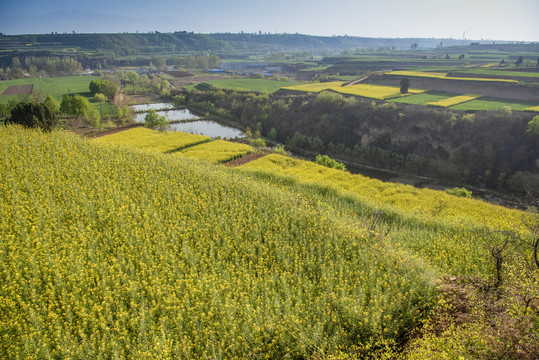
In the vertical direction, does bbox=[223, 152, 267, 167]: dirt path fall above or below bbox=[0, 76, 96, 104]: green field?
below

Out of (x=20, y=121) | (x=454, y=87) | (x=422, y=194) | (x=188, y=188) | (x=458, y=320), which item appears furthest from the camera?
(x=454, y=87)

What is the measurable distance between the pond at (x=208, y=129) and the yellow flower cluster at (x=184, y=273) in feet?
92.7

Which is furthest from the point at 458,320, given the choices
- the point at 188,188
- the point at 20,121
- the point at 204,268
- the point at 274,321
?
the point at 20,121

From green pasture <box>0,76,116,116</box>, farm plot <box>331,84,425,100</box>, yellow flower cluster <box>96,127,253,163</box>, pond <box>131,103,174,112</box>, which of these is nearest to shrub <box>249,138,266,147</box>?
yellow flower cluster <box>96,127,253,163</box>

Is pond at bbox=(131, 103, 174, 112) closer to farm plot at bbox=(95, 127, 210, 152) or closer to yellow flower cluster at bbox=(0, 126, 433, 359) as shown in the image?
farm plot at bbox=(95, 127, 210, 152)

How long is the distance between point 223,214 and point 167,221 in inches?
88.9

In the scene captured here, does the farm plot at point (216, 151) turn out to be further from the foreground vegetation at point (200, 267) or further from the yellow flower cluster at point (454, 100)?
the yellow flower cluster at point (454, 100)

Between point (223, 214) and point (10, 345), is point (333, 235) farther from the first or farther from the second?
point (10, 345)

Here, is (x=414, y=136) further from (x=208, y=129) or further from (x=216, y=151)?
(x=208, y=129)

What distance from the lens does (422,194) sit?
67.6ft

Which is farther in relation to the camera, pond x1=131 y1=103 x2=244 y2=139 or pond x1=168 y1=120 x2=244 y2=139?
pond x1=131 y1=103 x2=244 y2=139

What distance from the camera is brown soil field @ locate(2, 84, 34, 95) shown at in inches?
2352

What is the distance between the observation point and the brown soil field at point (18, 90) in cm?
5975

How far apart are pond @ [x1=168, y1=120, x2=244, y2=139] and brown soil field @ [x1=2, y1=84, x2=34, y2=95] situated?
35.5m
